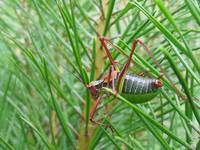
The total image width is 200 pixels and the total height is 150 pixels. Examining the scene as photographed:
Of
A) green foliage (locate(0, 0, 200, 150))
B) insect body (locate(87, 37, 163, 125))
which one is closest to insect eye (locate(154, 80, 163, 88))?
insect body (locate(87, 37, 163, 125))

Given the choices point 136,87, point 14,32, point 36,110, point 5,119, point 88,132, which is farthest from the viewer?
point 14,32

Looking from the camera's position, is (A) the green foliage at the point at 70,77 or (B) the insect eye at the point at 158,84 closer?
(B) the insect eye at the point at 158,84

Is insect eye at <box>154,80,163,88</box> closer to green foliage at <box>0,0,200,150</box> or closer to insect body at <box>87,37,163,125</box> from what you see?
insect body at <box>87,37,163,125</box>

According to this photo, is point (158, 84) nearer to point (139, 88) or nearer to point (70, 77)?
point (139, 88)

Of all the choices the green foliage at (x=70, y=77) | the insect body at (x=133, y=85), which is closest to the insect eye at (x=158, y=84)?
the insect body at (x=133, y=85)

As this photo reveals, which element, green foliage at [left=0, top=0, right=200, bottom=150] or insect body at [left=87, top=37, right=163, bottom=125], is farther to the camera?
green foliage at [left=0, top=0, right=200, bottom=150]

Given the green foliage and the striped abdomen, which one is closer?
the striped abdomen

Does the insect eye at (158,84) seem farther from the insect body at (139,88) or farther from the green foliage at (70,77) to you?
the green foliage at (70,77)

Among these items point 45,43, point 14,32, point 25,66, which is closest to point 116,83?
point 45,43

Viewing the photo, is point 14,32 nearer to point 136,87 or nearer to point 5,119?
point 5,119
